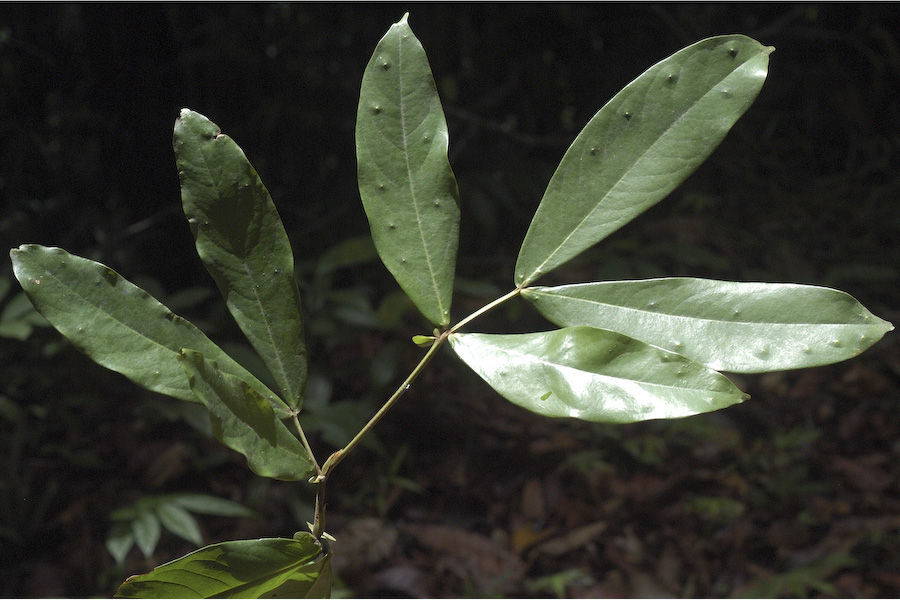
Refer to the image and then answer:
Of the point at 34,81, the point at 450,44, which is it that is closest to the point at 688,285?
the point at 450,44

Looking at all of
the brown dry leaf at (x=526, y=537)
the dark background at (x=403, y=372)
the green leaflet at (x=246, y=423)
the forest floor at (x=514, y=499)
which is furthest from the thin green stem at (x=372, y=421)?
the brown dry leaf at (x=526, y=537)

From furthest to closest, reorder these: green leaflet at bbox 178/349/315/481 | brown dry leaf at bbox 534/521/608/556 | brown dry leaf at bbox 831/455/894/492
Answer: brown dry leaf at bbox 831/455/894/492 < brown dry leaf at bbox 534/521/608/556 < green leaflet at bbox 178/349/315/481

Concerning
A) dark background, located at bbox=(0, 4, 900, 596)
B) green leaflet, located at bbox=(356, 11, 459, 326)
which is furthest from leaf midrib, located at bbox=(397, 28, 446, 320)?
dark background, located at bbox=(0, 4, 900, 596)

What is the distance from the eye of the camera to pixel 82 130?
1716mm

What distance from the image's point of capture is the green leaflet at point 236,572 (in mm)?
344

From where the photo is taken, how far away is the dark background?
4.99ft

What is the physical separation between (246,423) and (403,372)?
152 centimetres

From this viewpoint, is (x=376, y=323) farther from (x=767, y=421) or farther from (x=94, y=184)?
(x=767, y=421)

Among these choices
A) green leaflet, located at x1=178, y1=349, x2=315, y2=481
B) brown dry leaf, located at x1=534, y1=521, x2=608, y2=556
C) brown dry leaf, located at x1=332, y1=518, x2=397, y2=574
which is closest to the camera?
green leaflet, located at x1=178, y1=349, x2=315, y2=481

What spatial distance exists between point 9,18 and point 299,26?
685 millimetres

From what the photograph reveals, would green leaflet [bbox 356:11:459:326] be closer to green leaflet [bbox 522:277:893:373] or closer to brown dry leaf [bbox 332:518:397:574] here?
green leaflet [bbox 522:277:893:373]

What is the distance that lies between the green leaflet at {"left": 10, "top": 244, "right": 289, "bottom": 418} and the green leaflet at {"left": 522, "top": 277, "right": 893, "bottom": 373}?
0.19m

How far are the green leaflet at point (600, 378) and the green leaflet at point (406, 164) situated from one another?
0.06 m

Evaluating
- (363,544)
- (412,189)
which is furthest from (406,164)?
(363,544)
